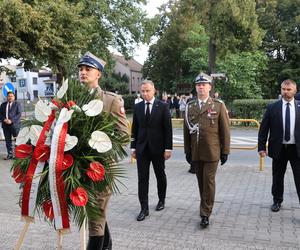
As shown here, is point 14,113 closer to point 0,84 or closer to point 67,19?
point 67,19

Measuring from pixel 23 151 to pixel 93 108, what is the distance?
710 millimetres

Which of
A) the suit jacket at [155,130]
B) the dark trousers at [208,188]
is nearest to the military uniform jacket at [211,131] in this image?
the dark trousers at [208,188]

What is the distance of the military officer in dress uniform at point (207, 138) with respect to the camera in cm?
557

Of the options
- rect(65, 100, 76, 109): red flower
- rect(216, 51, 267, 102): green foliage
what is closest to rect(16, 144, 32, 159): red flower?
rect(65, 100, 76, 109): red flower

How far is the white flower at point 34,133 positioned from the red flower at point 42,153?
0.31 feet

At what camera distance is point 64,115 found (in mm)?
3361

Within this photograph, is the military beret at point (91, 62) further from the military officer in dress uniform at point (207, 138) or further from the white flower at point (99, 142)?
the military officer in dress uniform at point (207, 138)

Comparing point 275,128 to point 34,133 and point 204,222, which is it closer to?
point 204,222

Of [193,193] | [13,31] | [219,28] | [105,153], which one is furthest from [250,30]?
[105,153]

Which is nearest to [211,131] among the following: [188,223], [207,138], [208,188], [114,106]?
[207,138]

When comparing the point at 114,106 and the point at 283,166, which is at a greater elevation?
the point at 114,106

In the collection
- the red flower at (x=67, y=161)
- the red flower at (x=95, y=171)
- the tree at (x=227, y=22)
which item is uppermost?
the tree at (x=227, y=22)

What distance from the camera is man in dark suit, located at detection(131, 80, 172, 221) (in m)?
6.13

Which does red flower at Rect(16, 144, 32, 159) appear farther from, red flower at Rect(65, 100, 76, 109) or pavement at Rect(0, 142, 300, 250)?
pavement at Rect(0, 142, 300, 250)
